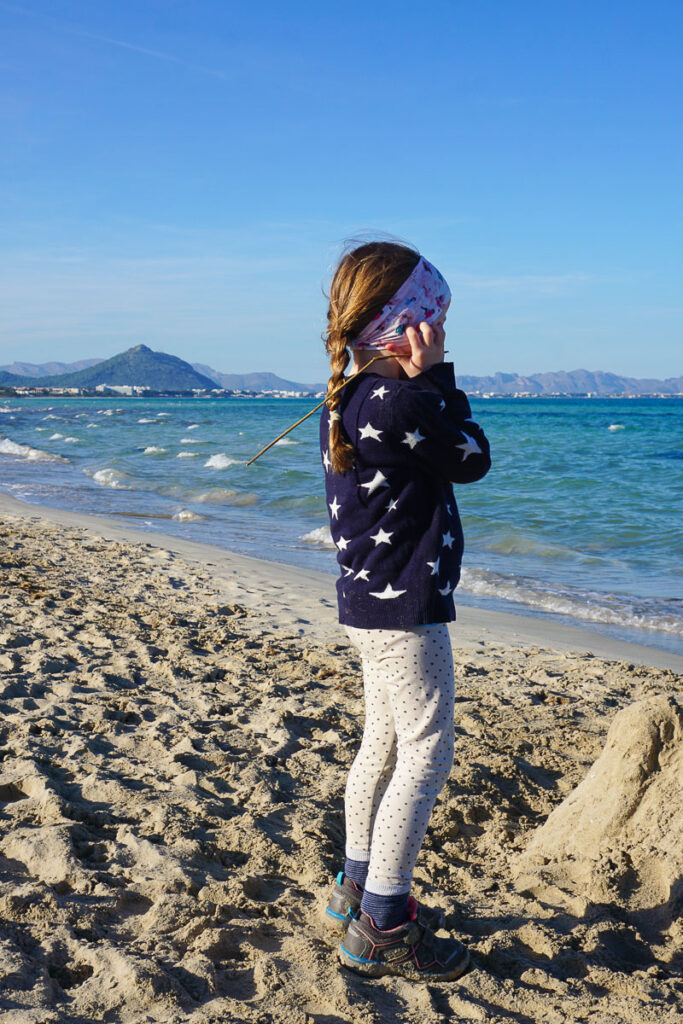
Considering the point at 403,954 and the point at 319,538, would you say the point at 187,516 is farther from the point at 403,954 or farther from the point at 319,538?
the point at 403,954

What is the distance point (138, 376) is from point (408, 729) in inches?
7565

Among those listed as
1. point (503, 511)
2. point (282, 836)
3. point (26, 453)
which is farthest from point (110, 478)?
point (282, 836)

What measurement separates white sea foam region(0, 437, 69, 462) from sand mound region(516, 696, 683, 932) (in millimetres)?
21573

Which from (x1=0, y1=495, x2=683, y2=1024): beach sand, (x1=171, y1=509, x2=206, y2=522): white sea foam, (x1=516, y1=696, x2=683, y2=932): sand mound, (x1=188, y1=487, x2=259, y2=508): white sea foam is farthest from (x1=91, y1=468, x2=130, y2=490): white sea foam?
(x1=516, y1=696, x2=683, y2=932): sand mound

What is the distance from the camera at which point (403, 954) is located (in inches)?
86.7

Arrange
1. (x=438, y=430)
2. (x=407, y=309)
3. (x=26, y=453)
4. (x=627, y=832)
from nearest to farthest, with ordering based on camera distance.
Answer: (x=438, y=430), (x=407, y=309), (x=627, y=832), (x=26, y=453)

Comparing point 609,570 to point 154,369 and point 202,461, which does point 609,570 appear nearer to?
A: point 202,461

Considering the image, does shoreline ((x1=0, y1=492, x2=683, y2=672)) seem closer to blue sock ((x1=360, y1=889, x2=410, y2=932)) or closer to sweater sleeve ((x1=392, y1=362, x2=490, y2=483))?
blue sock ((x1=360, y1=889, x2=410, y2=932))

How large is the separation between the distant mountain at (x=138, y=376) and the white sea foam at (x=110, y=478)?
16027 cm

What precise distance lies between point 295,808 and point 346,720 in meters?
1.02

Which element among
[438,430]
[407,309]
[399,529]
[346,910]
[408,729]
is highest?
[407,309]

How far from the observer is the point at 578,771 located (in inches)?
152

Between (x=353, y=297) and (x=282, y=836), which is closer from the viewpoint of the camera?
(x=353, y=297)

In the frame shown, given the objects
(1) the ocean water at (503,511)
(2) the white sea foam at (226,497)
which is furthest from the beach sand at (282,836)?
(2) the white sea foam at (226,497)
